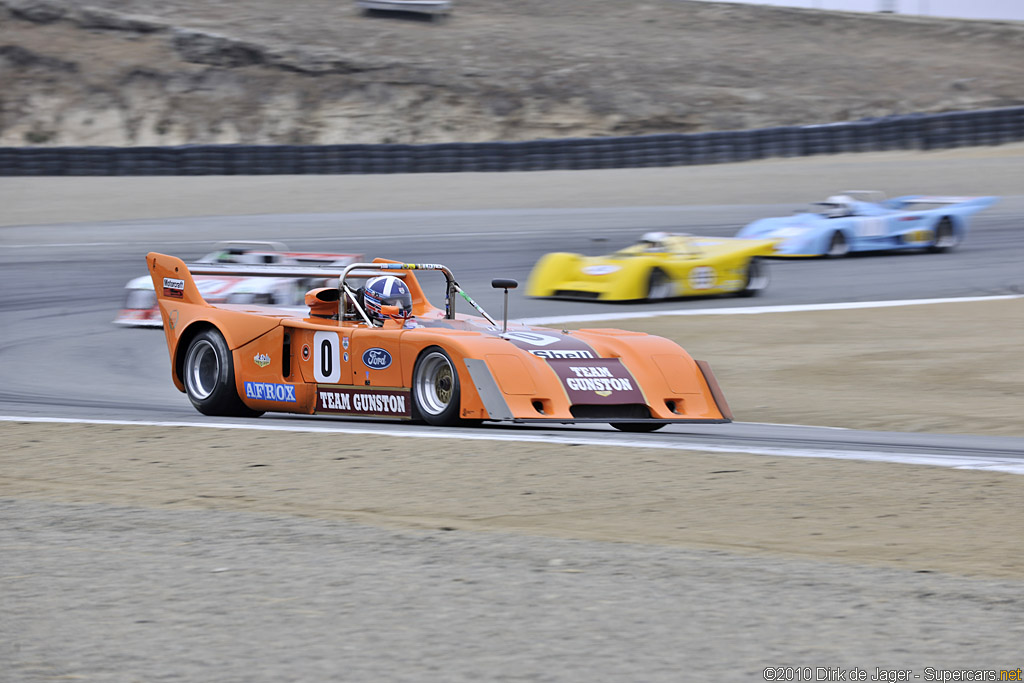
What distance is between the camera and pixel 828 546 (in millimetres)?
5145

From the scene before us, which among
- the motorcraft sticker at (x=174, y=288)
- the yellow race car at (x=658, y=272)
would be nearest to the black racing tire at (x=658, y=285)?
the yellow race car at (x=658, y=272)

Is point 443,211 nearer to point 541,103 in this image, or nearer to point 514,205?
point 514,205

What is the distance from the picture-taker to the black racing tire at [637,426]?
334 inches

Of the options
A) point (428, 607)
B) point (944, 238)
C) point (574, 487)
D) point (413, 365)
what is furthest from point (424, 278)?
point (428, 607)

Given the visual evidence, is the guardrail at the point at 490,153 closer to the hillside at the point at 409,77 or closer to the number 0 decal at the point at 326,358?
the hillside at the point at 409,77

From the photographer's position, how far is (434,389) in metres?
8.34

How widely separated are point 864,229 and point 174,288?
537 inches

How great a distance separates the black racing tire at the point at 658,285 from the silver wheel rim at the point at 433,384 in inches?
343

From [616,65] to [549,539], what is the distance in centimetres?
3885

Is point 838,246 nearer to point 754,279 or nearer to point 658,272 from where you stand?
point 754,279

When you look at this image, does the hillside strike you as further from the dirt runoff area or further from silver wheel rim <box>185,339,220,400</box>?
the dirt runoff area

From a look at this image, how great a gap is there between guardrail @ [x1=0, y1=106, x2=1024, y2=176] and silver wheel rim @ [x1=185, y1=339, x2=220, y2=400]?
19447mm

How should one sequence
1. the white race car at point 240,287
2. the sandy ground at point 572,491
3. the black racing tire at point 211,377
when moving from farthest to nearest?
the white race car at point 240,287
the black racing tire at point 211,377
the sandy ground at point 572,491

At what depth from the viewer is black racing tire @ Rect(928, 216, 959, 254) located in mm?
21484
